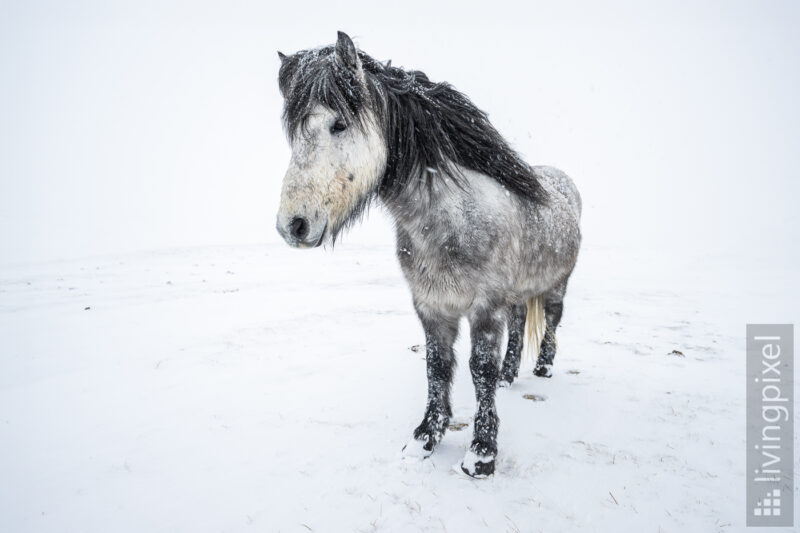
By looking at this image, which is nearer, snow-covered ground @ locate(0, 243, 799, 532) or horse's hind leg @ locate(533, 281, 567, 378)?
snow-covered ground @ locate(0, 243, 799, 532)

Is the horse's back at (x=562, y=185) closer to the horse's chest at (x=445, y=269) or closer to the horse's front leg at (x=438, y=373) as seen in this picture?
the horse's chest at (x=445, y=269)

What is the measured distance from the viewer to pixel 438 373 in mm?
2932

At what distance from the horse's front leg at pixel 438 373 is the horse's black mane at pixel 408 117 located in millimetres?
1140

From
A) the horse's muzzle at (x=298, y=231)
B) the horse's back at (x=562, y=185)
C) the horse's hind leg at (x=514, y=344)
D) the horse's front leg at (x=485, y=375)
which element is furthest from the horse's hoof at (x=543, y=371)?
the horse's muzzle at (x=298, y=231)

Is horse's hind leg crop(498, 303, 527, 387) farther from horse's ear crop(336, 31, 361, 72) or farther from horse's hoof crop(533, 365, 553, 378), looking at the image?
horse's ear crop(336, 31, 361, 72)

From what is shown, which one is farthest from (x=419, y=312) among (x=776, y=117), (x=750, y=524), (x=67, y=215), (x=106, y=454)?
(x=776, y=117)

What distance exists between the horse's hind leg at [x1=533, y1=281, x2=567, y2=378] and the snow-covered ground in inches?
6.2

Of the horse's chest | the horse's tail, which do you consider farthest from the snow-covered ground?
the horse's chest

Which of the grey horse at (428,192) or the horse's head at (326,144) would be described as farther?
the grey horse at (428,192)

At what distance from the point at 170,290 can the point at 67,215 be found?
926 inches

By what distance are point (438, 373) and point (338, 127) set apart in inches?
78.1

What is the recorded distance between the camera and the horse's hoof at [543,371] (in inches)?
163

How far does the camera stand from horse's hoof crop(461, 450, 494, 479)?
2.44 m

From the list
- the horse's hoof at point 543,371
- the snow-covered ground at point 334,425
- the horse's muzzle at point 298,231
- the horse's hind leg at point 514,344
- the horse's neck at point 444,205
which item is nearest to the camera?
the horse's muzzle at point 298,231
